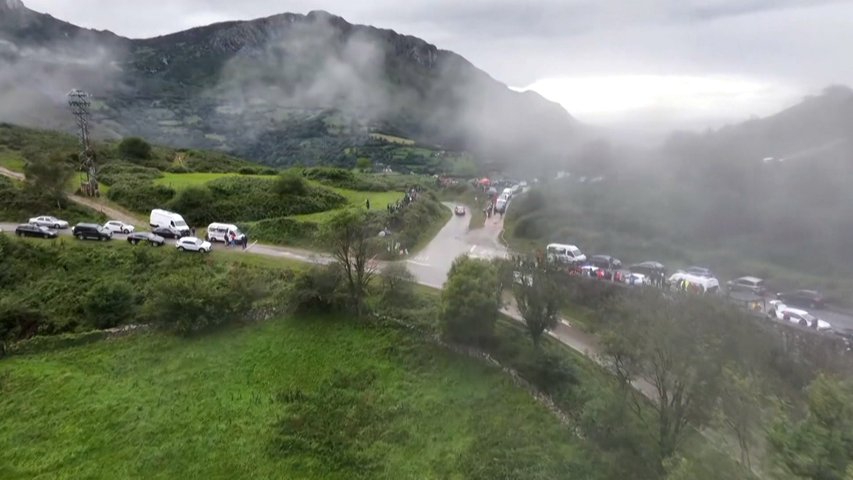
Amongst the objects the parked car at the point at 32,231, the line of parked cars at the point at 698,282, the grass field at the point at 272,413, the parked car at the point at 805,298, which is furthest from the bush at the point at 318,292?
the parked car at the point at 805,298

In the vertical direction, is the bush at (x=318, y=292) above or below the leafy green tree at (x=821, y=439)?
below

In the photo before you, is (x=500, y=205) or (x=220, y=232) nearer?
(x=220, y=232)

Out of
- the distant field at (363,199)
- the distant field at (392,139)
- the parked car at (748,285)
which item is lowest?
the parked car at (748,285)

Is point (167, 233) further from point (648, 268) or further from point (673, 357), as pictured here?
point (648, 268)

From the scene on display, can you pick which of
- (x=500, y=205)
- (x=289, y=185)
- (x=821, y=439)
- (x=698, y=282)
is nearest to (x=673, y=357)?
(x=821, y=439)

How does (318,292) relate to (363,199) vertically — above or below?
below

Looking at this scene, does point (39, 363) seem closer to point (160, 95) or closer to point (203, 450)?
point (203, 450)

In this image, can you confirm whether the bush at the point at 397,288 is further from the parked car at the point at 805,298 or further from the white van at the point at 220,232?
the parked car at the point at 805,298
